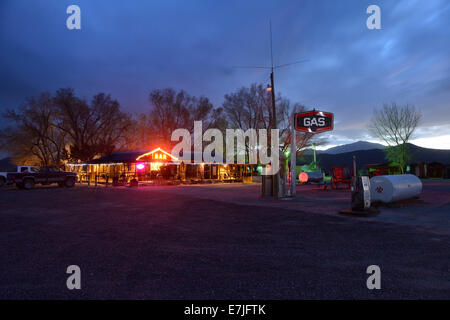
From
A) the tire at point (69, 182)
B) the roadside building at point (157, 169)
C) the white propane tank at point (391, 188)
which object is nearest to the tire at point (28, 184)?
the tire at point (69, 182)

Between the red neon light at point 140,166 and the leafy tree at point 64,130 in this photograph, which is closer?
the red neon light at point 140,166

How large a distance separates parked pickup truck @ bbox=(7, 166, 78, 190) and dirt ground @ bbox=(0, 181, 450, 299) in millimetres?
17177

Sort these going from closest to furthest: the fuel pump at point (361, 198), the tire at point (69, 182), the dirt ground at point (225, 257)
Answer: the dirt ground at point (225, 257) → the fuel pump at point (361, 198) → the tire at point (69, 182)

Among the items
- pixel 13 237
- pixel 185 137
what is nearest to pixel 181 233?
pixel 13 237

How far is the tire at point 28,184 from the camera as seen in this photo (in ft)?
74.9

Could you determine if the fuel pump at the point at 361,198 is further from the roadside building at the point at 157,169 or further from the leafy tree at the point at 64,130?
the leafy tree at the point at 64,130

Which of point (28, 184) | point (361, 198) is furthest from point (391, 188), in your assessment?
point (28, 184)

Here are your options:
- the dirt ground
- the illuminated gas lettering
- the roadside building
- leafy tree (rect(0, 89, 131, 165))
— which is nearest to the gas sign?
the illuminated gas lettering

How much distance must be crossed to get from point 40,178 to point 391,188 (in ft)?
87.7

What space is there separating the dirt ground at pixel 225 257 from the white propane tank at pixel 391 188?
2.33m

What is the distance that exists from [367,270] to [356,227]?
3.54 m
